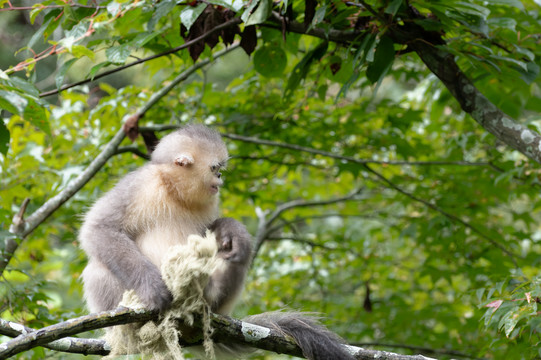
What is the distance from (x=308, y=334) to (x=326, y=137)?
2.44m

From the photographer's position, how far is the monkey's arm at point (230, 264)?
277 centimetres

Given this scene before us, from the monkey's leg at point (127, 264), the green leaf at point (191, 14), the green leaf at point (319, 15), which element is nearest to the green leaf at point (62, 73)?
the green leaf at point (191, 14)

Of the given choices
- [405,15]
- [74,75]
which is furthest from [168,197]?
[74,75]

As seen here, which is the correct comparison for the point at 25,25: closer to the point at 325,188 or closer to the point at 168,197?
the point at 325,188

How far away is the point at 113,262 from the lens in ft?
8.72

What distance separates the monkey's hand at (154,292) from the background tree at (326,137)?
918 mm

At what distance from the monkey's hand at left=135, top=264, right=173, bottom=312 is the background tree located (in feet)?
3.01

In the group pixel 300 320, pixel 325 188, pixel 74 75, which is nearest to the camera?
pixel 300 320

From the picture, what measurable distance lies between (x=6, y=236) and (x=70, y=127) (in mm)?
2058

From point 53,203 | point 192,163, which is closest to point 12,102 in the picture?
point 192,163

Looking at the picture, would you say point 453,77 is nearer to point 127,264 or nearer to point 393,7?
point 393,7

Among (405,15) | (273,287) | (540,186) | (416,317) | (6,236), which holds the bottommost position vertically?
(273,287)

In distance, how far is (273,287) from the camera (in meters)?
5.81

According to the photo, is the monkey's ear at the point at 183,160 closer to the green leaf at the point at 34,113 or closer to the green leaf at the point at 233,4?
the green leaf at the point at 34,113
